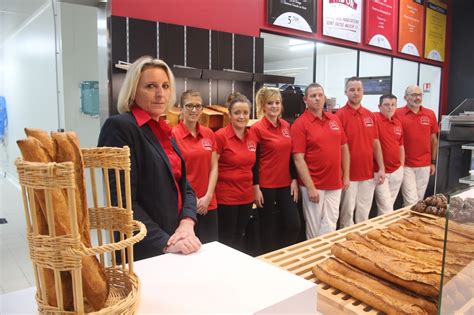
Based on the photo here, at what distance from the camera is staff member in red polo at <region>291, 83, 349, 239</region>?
3615 mm

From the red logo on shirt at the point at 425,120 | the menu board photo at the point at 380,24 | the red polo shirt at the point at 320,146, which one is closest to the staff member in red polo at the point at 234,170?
the red polo shirt at the point at 320,146

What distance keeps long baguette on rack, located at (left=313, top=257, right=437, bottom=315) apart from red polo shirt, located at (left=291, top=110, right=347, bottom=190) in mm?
2204

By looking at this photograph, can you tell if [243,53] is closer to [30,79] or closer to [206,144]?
[206,144]

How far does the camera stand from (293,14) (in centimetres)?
528

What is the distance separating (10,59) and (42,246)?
9817 millimetres

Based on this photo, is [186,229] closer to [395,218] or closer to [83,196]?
[83,196]

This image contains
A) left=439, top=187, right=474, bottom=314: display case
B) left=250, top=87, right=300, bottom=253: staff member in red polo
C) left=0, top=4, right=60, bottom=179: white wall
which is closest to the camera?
left=439, top=187, right=474, bottom=314: display case

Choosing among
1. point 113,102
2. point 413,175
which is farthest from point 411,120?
point 113,102

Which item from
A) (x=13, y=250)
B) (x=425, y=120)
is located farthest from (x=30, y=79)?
(x=425, y=120)

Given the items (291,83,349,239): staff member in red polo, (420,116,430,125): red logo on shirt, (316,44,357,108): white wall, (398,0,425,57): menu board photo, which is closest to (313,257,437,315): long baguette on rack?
(291,83,349,239): staff member in red polo

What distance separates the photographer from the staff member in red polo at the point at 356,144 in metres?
4.23

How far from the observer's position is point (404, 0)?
7.24 metres

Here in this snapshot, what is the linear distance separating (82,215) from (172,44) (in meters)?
3.31

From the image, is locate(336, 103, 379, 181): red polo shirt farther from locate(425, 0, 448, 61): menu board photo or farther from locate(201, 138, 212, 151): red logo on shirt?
locate(425, 0, 448, 61): menu board photo
